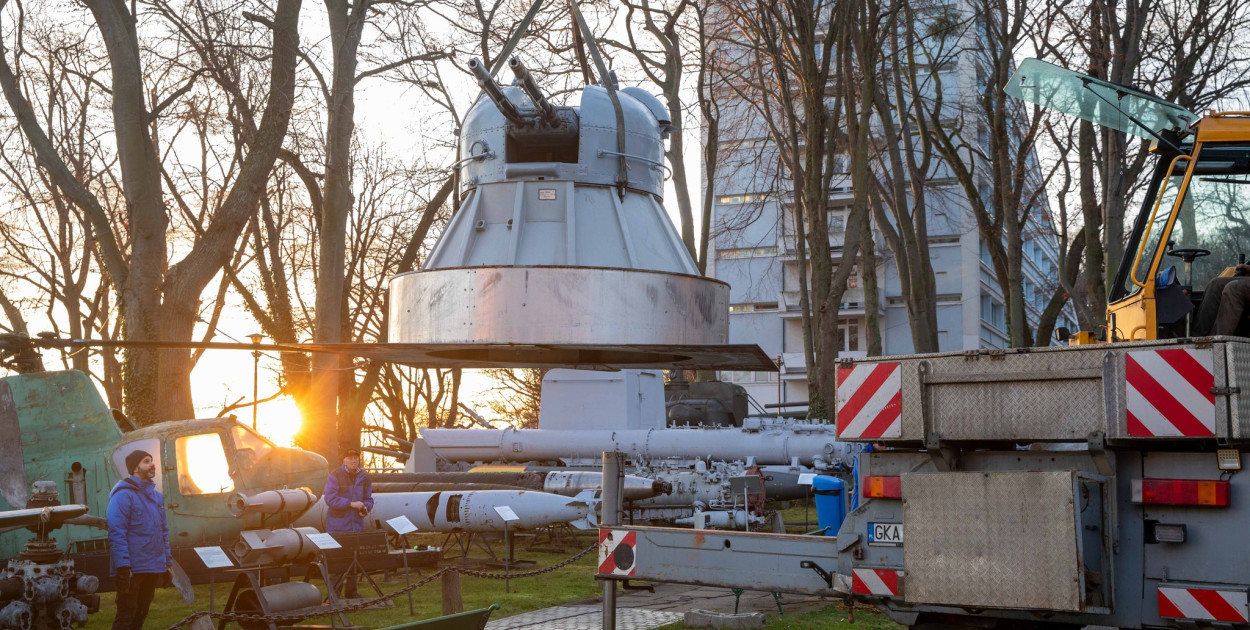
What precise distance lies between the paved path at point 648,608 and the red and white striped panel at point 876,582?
528cm

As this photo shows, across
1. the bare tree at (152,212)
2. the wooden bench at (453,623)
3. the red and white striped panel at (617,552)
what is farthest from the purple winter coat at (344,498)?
the wooden bench at (453,623)

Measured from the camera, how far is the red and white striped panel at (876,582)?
7.22 metres

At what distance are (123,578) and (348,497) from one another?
3992mm

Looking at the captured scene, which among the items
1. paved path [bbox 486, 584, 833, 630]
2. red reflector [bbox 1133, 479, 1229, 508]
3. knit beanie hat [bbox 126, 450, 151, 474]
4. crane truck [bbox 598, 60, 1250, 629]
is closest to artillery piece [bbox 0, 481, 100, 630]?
knit beanie hat [bbox 126, 450, 151, 474]

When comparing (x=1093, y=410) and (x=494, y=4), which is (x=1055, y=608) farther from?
(x=494, y=4)

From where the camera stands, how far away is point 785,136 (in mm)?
29047

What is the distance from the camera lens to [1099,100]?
Result: 989 cm

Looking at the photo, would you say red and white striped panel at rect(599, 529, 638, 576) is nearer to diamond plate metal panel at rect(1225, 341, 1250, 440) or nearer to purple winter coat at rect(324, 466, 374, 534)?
diamond plate metal panel at rect(1225, 341, 1250, 440)

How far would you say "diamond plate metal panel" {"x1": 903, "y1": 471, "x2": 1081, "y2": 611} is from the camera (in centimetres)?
648

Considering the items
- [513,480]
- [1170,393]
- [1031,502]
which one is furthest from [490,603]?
[1170,393]

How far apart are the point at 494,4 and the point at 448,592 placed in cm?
1371

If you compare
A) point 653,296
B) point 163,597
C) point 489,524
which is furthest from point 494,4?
point 653,296

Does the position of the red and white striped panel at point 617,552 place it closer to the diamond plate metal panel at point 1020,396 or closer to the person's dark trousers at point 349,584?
the diamond plate metal panel at point 1020,396

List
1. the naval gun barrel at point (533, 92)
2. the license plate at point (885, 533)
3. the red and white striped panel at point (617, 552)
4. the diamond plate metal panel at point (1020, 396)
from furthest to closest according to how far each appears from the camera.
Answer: the naval gun barrel at point (533, 92)
the red and white striped panel at point (617, 552)
the license plate at point (885, 533)
the diamond plate metal panel at point (1020, 396)
